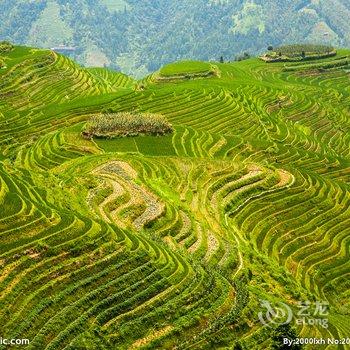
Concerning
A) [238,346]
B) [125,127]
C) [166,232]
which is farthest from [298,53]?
[238,346]

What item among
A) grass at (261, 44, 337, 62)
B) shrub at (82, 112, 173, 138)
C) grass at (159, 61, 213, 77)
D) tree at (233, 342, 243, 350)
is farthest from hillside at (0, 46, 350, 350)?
grass at (261, 44, 337, 62)

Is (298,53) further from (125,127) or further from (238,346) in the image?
(238,346)

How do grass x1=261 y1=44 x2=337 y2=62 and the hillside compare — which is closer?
the hillside

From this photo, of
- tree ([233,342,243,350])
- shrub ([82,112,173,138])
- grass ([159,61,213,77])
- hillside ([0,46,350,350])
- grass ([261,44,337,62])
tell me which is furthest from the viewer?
grass ([261,44,337,62])

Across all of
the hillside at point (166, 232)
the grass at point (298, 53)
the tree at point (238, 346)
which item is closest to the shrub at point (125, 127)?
the hillside at point (166, 232)

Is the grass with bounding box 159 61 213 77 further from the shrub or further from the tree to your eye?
the tree

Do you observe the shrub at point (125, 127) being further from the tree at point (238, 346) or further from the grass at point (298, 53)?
the grass at point (298, 53)

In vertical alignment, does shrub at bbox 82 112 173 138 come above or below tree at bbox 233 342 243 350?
above

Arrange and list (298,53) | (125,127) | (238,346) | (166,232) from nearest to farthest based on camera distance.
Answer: (238,346) < (166,232) < (125,127) < (298,53)
